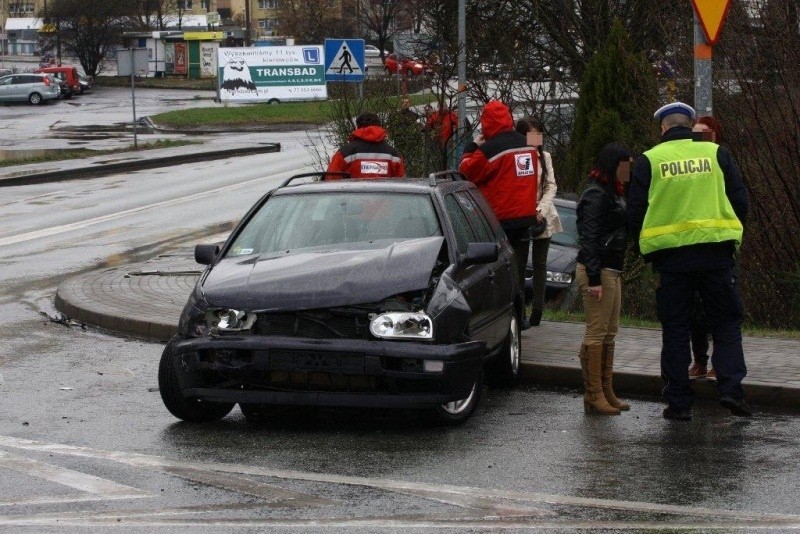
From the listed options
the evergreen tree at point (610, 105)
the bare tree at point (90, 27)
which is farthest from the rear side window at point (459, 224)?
the bare tree at point (90, 27)

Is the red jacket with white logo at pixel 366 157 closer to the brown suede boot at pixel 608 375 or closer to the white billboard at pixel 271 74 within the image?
the brown suede boot at pixel 608 375

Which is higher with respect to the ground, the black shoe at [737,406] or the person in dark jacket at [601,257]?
the person in dark jacket at [601,257]

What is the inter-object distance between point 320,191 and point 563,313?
165 inches

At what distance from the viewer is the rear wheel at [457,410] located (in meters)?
8.13

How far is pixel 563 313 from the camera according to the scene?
12.9m

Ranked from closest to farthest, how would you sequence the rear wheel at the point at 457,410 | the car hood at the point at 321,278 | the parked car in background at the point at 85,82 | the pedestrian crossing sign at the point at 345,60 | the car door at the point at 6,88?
the car hood at the point at 321,278, the rear wheel at the point at 457,410, the pedestrian crossing sign at the point at 345,60, the car door at the point at 6,88, the parked car in background at the point at 85,82

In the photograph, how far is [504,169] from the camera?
36.1 ft

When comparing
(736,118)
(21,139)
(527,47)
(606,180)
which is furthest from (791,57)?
(21,139)

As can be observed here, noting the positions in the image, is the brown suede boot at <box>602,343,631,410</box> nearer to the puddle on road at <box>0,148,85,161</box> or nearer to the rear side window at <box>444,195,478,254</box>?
the rear side window at <box>444,195,478,254</box>

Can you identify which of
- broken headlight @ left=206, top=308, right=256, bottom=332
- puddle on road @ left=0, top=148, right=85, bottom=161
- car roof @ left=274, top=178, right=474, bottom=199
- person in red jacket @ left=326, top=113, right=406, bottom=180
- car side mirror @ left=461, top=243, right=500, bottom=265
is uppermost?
car roof @ left=274, top=178, right=474, bottom=199

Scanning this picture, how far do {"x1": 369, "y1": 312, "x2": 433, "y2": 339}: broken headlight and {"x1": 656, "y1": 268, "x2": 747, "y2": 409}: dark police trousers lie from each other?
4.95 feet

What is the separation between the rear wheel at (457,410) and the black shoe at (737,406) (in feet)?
4.71

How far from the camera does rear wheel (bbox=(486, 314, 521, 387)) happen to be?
373 inches

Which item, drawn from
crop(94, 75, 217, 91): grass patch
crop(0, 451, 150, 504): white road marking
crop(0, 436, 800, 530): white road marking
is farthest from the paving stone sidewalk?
crop(94, 75, 217, 91): grass patch
